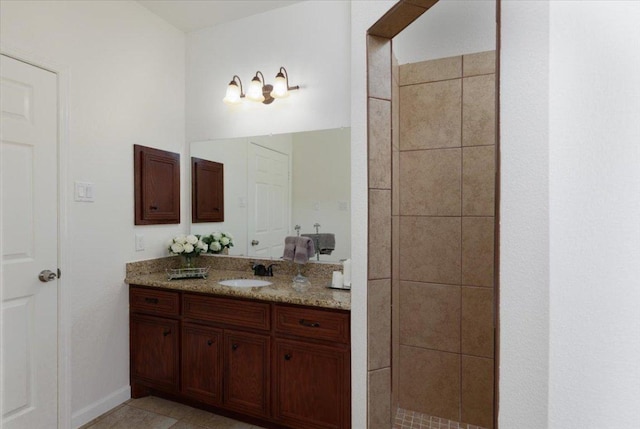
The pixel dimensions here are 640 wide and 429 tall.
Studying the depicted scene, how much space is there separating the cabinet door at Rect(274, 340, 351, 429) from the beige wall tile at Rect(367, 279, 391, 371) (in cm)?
18

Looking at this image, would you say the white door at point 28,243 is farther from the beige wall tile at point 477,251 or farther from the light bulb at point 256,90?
the beige wall tile at point 477,251

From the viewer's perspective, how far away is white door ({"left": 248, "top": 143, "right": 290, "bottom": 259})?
2.44 metres

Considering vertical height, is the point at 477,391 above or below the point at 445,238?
below

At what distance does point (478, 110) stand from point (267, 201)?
5.08 feet

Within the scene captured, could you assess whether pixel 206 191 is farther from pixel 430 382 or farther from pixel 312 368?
pixel 430 382

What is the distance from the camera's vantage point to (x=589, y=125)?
778mm

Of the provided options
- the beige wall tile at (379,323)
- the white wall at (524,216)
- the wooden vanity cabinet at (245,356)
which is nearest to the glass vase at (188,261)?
the wooden vanity cabinet at (245,356)

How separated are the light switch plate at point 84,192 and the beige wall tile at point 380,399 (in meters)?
1.96

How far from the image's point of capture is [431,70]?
194 centimetres

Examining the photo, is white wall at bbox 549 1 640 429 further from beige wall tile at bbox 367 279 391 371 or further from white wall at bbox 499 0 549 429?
beige wall tile at bbox 367 279 391 371

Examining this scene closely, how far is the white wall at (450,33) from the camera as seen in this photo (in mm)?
1854

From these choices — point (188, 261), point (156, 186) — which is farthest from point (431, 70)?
point (188, 261)

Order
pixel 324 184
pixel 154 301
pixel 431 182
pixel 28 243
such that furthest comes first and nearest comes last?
pixel 324 184 → pixel 154 301 → pixel 431 182 → pixel 28 243

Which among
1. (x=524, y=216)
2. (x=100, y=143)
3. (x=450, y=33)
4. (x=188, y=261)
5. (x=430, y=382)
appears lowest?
(x=430, y=382)
